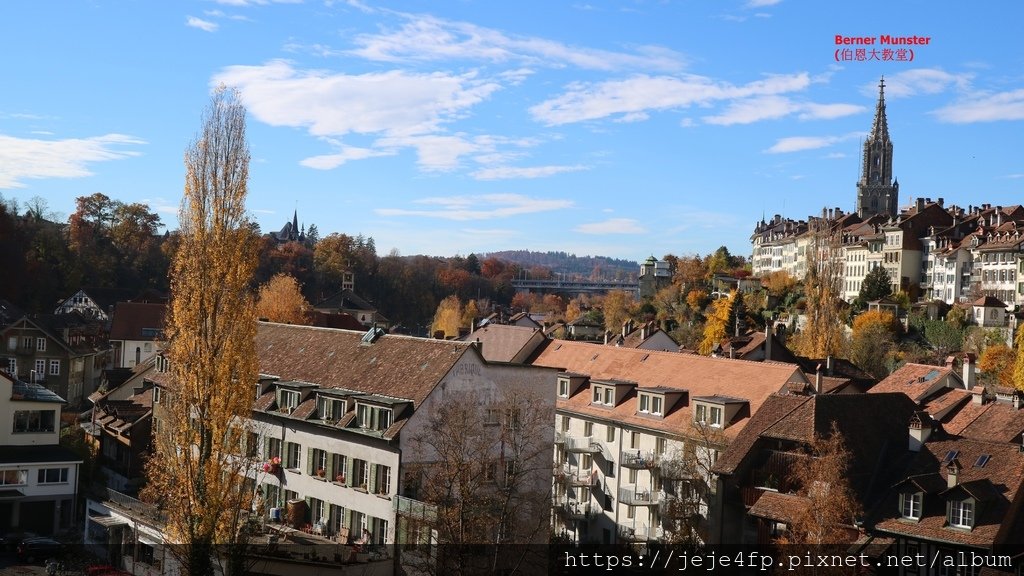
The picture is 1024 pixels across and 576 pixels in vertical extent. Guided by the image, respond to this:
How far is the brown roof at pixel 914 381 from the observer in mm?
45562

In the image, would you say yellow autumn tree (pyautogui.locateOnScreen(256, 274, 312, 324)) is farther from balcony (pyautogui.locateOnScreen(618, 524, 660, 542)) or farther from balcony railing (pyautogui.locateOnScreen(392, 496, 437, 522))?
balcony railing (pyautogui.locateOnScreen(392, 496, 437, 522))

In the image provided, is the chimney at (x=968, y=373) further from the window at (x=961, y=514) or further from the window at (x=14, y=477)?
the window at (x=14, y=477)

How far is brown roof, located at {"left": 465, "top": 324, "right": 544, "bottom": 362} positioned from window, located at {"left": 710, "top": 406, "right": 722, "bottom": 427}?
17.6 metres

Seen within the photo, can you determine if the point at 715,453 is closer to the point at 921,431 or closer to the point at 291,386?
the point at 921,431

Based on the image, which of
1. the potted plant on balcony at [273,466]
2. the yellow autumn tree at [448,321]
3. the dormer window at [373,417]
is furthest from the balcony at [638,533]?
the yellow autumn tree at [448,321]

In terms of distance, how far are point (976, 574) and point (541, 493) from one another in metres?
14.8

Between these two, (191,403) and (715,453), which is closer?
(191,403)

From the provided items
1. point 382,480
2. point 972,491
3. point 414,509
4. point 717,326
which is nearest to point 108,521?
point 382,480

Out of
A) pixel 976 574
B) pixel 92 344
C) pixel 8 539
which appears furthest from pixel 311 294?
pixel 976 574

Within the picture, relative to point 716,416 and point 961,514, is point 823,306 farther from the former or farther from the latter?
point 961,514

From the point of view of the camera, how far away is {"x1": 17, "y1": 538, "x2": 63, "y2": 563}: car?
3897 centimetres

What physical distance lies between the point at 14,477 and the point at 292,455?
14.3 m

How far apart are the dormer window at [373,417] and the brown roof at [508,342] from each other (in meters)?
21.8

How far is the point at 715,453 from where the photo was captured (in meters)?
39.5
